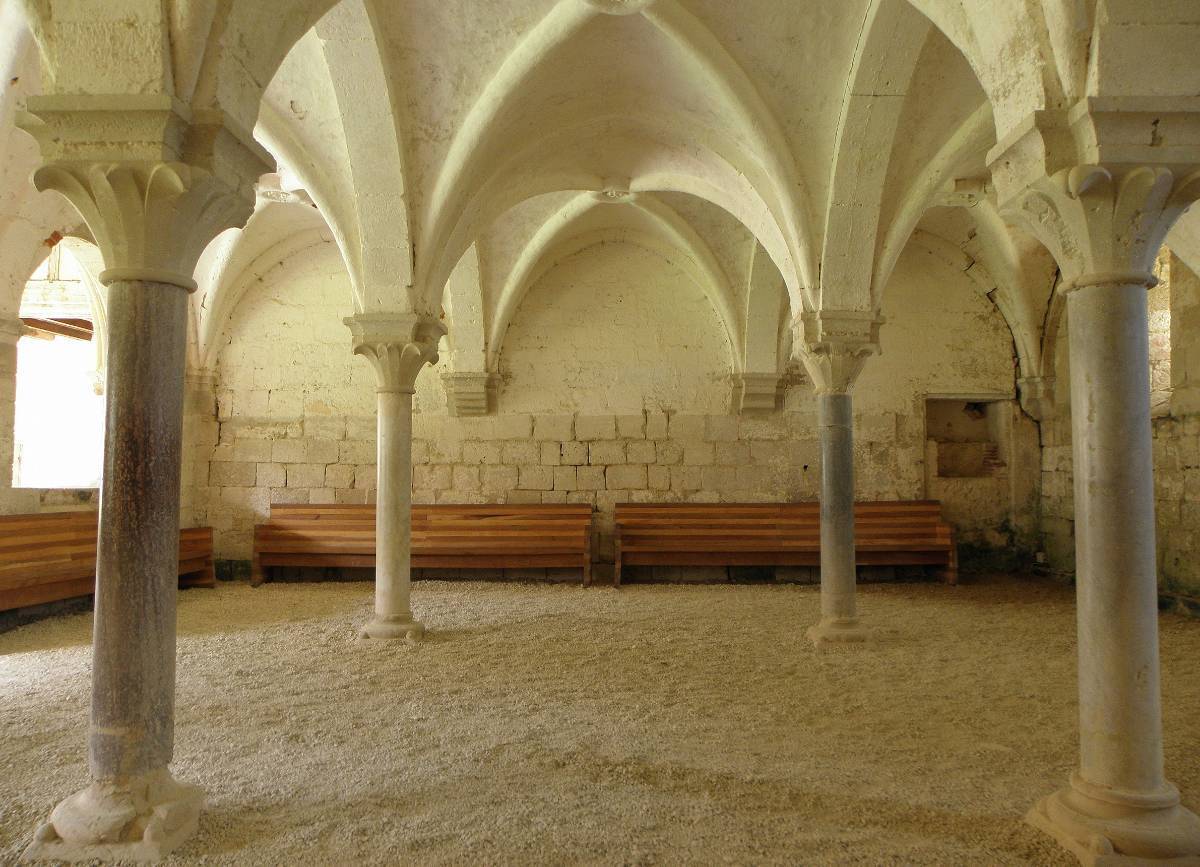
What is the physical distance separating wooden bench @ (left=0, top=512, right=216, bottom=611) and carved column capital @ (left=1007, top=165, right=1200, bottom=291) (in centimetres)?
671

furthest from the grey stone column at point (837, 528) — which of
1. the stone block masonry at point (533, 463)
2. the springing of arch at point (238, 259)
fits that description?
the springing of arch at point (238, 259)

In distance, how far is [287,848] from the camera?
2514mm

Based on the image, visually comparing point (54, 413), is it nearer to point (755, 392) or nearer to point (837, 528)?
point (755, 392)

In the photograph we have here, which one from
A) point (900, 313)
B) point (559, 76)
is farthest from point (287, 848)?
point (900, 313)

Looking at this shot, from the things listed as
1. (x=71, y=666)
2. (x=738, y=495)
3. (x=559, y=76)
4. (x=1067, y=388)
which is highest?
(x=559, y=76)

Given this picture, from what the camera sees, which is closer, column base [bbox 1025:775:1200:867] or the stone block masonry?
column base [bbox 1025:775:1200:867]

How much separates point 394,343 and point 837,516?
11.8 feet

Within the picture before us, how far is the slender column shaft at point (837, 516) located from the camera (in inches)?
227

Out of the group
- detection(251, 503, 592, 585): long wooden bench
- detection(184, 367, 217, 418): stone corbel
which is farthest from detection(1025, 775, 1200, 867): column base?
detection(184, 367, 217, 418): stone corbel

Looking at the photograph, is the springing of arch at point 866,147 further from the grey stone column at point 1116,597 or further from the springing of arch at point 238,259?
the springing of arch at point 238,259

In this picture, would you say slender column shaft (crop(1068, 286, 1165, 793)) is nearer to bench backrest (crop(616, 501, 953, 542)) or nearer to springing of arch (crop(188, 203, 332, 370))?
bench backrest (crop(616, 501, 953, 542))

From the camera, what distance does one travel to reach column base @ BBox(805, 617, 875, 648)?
562 cm

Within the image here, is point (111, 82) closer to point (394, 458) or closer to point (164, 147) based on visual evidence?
point (164, 147)

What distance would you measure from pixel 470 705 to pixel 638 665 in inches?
51.2
